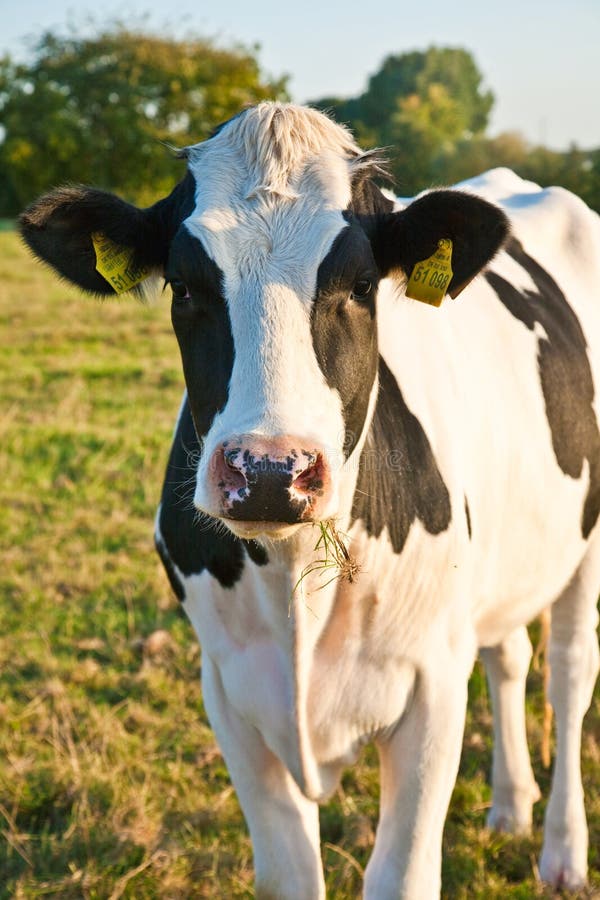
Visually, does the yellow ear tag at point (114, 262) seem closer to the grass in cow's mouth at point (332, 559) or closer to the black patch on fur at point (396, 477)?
the black patch on fur at point (396, 477)

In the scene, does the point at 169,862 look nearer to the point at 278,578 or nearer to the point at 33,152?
the point at 278,578

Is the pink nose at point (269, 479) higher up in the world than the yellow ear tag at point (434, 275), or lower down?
lower down

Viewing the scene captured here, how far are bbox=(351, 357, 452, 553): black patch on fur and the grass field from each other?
1.28 m

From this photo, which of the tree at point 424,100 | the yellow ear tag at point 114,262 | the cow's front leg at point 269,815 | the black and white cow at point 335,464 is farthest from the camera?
the tree at point 424,100

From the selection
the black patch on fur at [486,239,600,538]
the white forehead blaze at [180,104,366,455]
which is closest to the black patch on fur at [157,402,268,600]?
the white forehead blaze at [180,104,366,455]

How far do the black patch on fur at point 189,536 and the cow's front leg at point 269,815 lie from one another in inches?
13.1

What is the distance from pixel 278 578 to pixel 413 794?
0.73 meters

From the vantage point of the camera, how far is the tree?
50.1 meters

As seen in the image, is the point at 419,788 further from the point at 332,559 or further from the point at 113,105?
the point at 113,105

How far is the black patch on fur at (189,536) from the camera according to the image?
2.83 m

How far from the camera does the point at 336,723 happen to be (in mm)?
2863

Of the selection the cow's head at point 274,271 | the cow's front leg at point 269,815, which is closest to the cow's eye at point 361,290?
the cow's head at point 274,271

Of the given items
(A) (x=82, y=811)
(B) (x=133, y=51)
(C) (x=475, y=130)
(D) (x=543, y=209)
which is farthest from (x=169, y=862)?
(C) (x=475, y=130)

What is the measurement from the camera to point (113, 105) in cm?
4097
